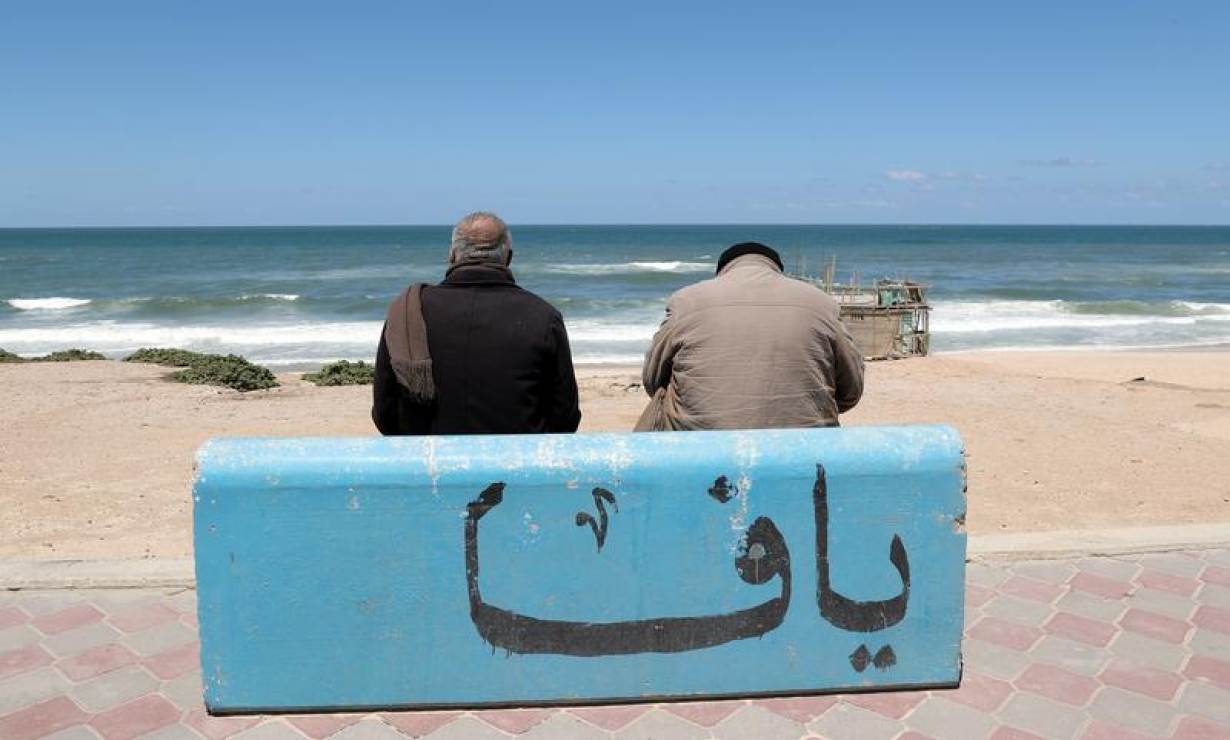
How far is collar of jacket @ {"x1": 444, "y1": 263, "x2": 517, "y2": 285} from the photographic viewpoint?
312 cm

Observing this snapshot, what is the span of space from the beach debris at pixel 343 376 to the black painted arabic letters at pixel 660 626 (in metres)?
11.0

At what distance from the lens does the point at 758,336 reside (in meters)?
3.08

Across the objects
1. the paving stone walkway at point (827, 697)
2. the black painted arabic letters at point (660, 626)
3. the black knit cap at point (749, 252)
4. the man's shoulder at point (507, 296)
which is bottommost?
the paving stone walkway at point (827, 697)

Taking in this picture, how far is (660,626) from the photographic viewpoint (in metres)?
3.00

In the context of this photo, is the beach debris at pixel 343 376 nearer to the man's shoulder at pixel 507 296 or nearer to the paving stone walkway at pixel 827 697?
the paving stone walkway at pixel 827 697

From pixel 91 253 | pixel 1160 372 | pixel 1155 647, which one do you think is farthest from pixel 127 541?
pixel 91 253

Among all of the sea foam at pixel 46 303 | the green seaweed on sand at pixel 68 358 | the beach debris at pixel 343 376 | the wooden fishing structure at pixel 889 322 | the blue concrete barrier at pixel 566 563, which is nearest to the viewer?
the blue concrete barrier at pixel 566 563

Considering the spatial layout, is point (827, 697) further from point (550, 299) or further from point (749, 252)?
point (550, 299)

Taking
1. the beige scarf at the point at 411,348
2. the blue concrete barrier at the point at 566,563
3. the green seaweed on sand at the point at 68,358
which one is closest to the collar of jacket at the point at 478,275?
the beige scarf at the point at 411,348

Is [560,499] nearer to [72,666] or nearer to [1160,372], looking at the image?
[72,666]

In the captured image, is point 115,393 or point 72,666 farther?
point 115,393

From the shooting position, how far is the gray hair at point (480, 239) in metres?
3.14

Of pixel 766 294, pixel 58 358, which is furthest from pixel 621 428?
pixel 58 358

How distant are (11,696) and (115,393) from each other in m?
9.67
